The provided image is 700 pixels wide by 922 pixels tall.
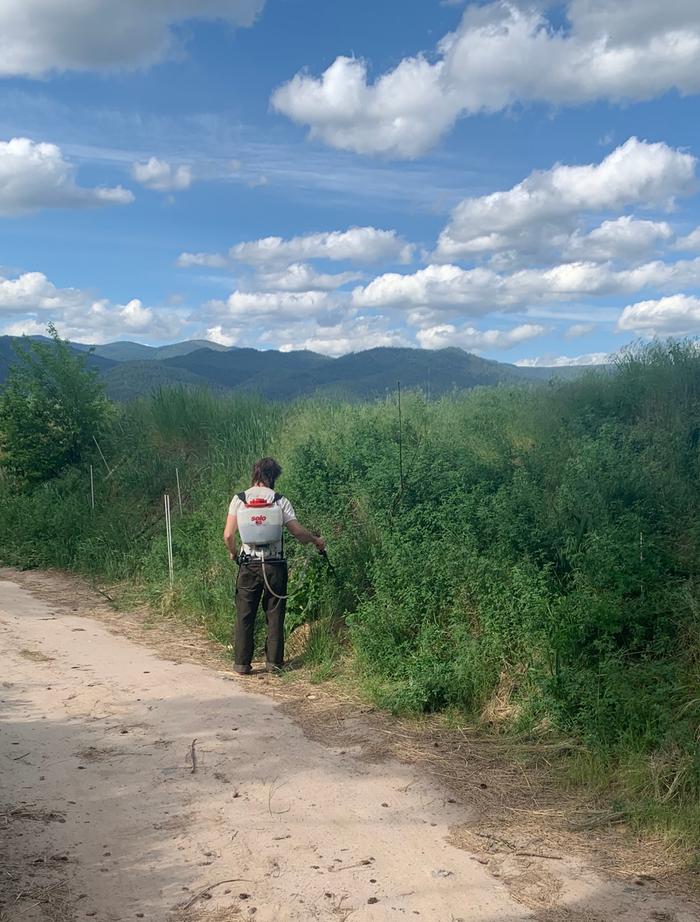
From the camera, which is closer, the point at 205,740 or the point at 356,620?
the point at 205,740

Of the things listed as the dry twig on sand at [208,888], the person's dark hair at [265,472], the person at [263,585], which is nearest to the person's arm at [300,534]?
the person at [263,585]

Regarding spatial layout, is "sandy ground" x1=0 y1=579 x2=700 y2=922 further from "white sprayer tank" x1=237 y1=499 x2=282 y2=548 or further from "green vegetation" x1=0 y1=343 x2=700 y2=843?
"white sprayer tank" x1=237 y1=499 x2=282 y2=548

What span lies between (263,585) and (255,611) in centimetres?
26

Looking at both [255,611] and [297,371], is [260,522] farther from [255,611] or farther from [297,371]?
[297,371]

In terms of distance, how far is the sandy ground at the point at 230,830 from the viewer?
398 cm

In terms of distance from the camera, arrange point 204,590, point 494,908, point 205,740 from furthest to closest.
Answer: point 204,590, point 205,740, point 494,908

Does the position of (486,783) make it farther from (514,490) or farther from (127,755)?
(514,490)

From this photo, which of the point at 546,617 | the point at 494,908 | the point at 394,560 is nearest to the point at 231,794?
the point at 494,908

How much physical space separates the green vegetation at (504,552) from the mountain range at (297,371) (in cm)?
209

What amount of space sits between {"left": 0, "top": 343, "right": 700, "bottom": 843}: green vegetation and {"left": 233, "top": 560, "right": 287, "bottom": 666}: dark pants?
460 millimetres

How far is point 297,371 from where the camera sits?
36.4 metres

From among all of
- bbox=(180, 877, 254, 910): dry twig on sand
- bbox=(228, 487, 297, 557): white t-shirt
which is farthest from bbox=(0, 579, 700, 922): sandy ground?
A: bbox=(228, 487, 297, 557): white t-shirt

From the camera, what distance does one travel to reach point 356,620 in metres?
7.95

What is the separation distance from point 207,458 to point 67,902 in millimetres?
11277
